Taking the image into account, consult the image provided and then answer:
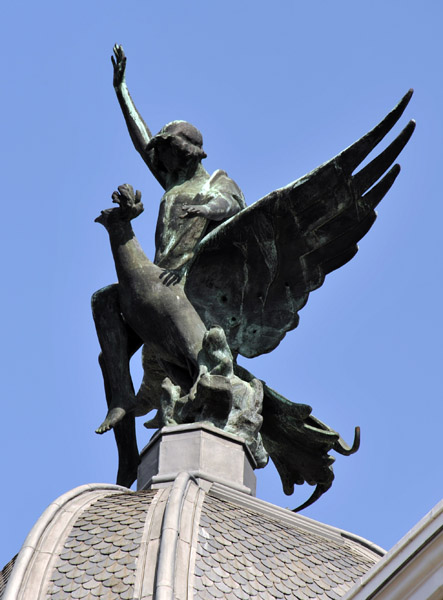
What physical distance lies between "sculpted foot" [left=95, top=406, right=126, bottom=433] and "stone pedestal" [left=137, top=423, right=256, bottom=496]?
1166mm

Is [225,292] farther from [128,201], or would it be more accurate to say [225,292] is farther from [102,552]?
[102,552]

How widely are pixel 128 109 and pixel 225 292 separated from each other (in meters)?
3.54

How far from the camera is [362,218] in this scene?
75.9 feet

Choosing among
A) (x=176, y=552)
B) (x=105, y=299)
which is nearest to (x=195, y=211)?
(x=105, y=299)

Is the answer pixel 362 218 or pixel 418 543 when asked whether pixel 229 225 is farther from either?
pixel 418 543

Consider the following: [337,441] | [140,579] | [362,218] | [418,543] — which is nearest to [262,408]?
[337,441]

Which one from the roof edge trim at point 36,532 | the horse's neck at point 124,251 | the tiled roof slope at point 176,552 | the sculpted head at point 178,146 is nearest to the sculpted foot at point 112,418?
the roof edge trim at point 36,532

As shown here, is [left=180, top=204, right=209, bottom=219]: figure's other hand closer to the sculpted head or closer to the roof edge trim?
the sculpted head

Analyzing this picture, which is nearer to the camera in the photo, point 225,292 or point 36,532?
point 36,532

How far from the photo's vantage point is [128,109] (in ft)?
84.4

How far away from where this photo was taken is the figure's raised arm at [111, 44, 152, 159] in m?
25.5

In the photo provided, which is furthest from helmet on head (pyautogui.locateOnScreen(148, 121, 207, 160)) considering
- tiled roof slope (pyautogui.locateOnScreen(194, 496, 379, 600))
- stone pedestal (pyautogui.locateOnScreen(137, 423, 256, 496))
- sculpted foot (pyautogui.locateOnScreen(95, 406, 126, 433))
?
tiled roof slope (pyautogui.locateOnScreen(194, 496, 379, 600))

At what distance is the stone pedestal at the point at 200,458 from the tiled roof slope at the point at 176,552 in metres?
0.27

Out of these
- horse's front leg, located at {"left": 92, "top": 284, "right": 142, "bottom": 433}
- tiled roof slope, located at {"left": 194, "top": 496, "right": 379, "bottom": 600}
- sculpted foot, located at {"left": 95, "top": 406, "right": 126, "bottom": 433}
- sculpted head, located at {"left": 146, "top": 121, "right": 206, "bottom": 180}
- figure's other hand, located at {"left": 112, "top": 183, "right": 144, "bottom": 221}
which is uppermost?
sculpted head, located at {"left": 146, "top": 121, "right": 206, "bottom": 180}
